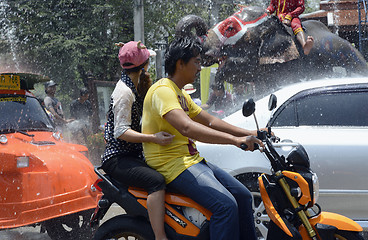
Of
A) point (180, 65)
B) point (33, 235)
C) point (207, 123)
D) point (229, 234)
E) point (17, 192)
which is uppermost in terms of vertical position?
point (180, 65)

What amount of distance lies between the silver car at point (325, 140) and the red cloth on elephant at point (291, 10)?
2883mm

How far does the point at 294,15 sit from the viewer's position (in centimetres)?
811

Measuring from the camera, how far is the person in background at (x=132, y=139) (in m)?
3.47

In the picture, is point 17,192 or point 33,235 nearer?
point 17,192

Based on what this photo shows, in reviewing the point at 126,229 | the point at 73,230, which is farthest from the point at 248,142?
the point at 73,230

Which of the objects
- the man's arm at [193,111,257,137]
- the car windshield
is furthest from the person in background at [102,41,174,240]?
the car windshield

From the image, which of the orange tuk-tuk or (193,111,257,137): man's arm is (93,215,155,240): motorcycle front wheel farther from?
the orange tuk-tuk

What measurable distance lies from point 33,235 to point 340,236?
416 centimetres

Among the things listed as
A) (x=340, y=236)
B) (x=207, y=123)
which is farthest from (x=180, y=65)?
(x=340, y=236)

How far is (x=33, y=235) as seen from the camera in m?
6.30

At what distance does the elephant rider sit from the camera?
7.84m

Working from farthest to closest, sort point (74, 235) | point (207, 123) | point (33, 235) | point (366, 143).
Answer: point (33, 235) → point (74, 235) → point (366, 143) → point (207, 123)

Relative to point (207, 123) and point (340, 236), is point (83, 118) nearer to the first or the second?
point (207, 123)

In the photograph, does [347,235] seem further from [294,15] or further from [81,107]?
[81,107]
